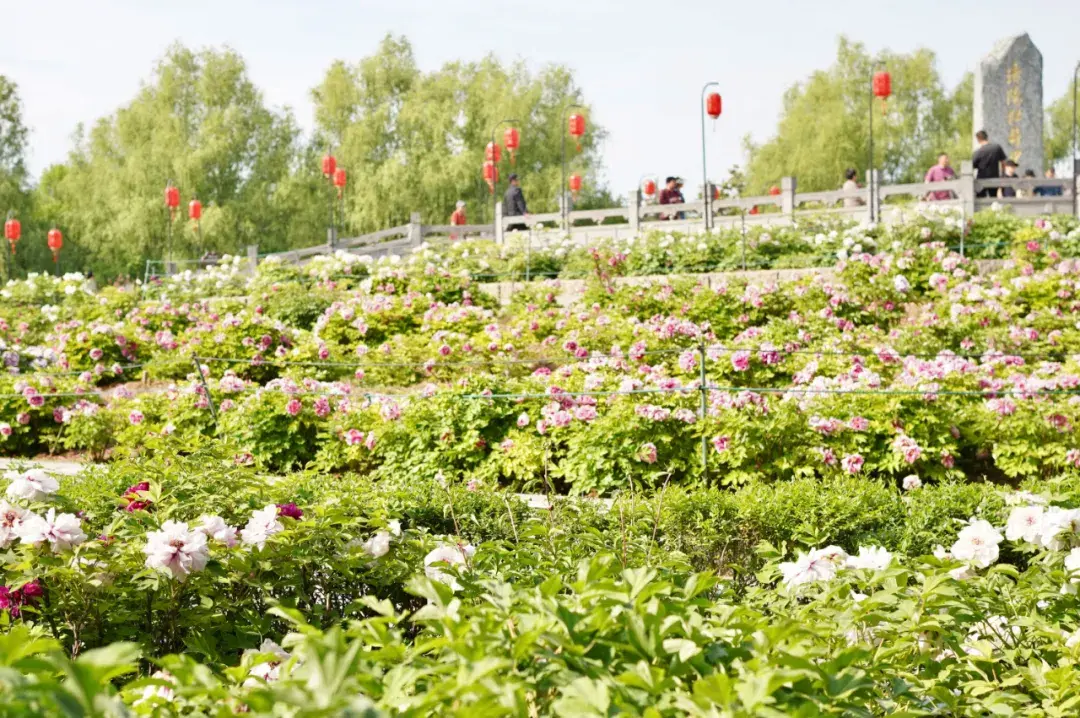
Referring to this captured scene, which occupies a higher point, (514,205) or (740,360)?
(514,205)

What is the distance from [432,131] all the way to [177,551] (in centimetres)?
3104

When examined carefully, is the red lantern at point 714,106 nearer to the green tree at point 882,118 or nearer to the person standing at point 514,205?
the person standing at point 514,205

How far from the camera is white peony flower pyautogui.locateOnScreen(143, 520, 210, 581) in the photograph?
291 centimetres

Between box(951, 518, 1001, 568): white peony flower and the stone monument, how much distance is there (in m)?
21.6

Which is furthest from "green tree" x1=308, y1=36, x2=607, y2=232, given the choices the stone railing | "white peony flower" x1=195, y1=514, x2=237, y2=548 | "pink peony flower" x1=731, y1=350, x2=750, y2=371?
"white peony flower" x1=195, y1=514, x2=237, y2=548

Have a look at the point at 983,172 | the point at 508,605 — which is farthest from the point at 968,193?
the point at 508,605

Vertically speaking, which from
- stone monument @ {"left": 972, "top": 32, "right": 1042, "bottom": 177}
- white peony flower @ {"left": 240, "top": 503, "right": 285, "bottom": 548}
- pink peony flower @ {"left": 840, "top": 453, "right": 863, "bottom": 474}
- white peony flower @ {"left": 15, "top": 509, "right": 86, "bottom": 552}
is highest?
stone monument @ {"left": 972, "top": 32, "right": 1042, "bottom": 177}

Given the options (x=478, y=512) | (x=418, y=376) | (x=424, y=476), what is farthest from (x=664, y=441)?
(x=418, y=376)

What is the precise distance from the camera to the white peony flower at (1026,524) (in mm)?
3449

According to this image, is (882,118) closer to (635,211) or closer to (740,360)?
(635,211)

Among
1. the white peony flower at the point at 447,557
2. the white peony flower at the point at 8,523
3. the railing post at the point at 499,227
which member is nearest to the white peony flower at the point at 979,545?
the white peony flower at the point at 447,557

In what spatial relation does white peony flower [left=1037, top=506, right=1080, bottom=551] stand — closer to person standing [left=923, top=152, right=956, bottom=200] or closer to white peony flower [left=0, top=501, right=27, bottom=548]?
white peony flower [left=0, top=501, right=27, bottom=548]

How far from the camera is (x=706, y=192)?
19.5 metres

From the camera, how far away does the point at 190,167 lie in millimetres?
33438
